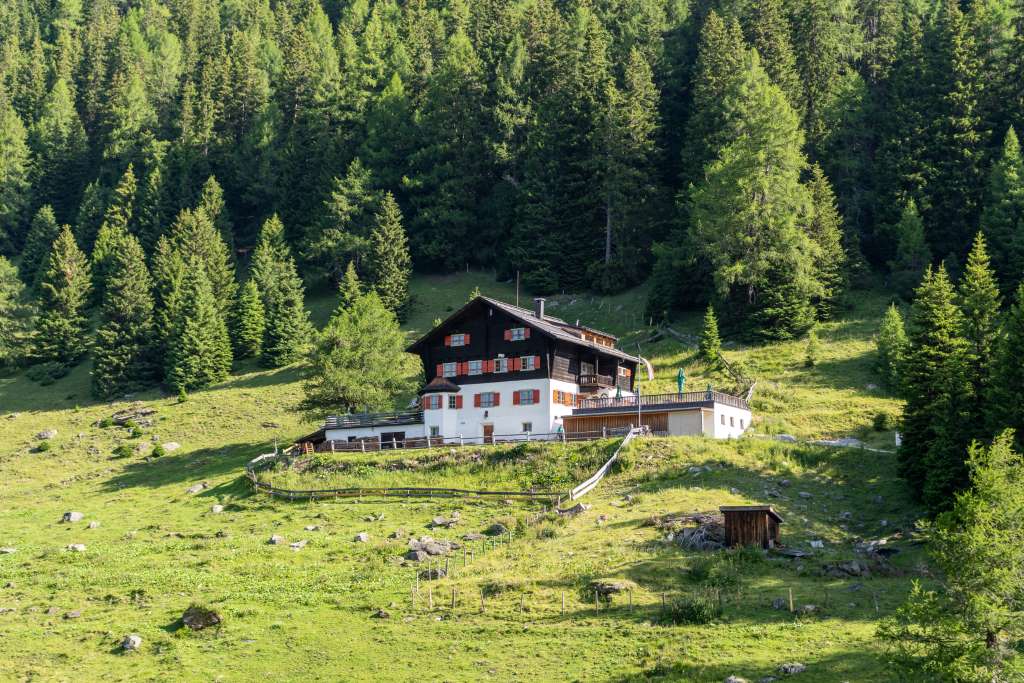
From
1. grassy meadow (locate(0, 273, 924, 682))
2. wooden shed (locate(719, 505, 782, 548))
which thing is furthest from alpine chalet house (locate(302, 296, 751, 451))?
wooden shed (locate(719, 505, 782, 548))

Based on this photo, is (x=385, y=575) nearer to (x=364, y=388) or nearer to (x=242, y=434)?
(x=364, y=388)

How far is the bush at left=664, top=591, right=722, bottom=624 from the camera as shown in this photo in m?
37.1

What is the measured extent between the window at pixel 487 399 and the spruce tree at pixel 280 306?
30291mm

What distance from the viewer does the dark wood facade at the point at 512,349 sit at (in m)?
68.1

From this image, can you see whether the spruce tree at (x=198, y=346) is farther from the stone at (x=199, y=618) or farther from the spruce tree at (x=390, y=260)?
the stone at (x=199, y=618)

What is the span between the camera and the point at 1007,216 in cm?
8275

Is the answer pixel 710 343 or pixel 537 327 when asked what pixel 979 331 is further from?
pixel 710 343

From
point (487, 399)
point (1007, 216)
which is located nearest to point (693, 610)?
point (487, 399)

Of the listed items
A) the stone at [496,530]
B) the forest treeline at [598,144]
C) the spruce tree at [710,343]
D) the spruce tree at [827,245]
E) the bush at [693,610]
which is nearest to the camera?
the bush at [693,610]

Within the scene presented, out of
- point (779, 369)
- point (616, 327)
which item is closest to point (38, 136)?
point (616, 327)

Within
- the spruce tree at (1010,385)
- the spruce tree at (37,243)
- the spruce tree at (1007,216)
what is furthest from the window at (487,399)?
the spruce tree at (37,243)

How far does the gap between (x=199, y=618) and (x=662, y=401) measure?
108 ft

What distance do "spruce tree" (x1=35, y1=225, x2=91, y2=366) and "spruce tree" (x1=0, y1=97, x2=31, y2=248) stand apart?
32.2m

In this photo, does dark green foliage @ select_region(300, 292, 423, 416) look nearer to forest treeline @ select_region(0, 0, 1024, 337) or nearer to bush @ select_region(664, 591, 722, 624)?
forest treeline @ select_region(0, 0, 1024, 337)
